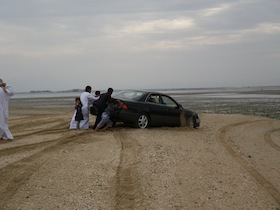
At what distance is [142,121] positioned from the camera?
44.5 feet

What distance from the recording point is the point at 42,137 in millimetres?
11375

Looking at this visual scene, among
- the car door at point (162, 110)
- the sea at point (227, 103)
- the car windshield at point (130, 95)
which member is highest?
the car windshield at point (130, 95)

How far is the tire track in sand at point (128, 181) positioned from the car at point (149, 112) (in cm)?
351

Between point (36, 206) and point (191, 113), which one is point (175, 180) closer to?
point (36, 206)

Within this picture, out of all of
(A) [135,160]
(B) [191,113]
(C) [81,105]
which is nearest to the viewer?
(A) [135,160]

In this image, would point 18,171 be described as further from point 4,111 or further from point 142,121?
point 142,121

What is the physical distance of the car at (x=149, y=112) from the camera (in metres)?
13.1

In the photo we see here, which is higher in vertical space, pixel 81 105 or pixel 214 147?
pixel 81 105

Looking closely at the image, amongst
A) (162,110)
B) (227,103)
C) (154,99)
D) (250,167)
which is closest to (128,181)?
(250,167)

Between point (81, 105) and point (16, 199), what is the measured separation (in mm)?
7959

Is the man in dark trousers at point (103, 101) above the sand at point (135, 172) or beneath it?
above

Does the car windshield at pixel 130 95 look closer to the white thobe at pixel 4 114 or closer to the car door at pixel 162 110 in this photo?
the car door at pixel 162 110

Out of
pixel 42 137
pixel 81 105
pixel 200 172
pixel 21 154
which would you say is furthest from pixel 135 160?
pixel 81 105

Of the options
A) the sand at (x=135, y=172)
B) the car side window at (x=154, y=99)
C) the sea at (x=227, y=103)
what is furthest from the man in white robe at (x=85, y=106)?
the sea at (x=227, y=103)
